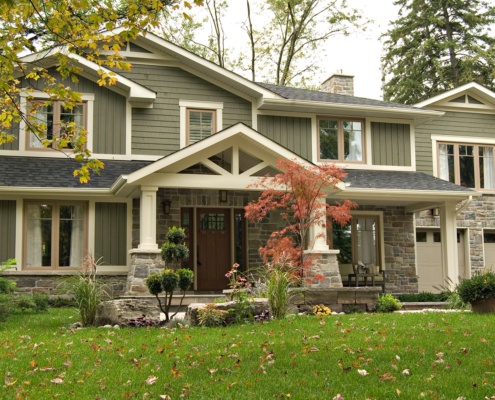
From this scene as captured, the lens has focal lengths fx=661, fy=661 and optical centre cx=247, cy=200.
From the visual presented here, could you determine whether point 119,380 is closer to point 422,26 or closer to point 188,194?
point 188,194

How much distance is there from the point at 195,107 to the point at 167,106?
2.30 ft

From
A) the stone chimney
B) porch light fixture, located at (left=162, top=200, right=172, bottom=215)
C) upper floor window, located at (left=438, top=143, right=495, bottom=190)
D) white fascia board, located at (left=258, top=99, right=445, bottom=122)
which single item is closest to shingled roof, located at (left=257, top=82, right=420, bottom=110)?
white fascia board, located at (left=258, top=99, right=445, bottom=122)

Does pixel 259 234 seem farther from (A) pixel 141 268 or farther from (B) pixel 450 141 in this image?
(B) pixel 450 141

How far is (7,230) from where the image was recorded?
14211 mm

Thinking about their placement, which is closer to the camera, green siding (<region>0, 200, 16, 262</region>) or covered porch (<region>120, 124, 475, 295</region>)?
covered porch (<region>120, 124, 475, 295</region>)

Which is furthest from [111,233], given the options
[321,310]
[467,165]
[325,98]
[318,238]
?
[467,165]

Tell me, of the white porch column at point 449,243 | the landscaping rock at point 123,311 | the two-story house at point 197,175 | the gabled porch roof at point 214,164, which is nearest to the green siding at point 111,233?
the two-story house at point 197,175

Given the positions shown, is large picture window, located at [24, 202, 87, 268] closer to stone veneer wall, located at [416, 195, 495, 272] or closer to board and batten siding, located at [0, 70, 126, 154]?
board and batten siding, located at [0, 70, 126, 154]

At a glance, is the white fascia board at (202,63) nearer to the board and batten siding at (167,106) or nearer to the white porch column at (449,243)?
the board and batten siding at (167,106)

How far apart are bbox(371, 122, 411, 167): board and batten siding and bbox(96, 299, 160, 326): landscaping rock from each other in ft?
30.6

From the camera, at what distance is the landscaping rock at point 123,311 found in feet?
31.5

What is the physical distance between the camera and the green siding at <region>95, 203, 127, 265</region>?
14758mm

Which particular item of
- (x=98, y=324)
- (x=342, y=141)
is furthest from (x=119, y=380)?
(x=342, y=141)

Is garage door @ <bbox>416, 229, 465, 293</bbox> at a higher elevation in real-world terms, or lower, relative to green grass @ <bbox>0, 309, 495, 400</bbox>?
higher
